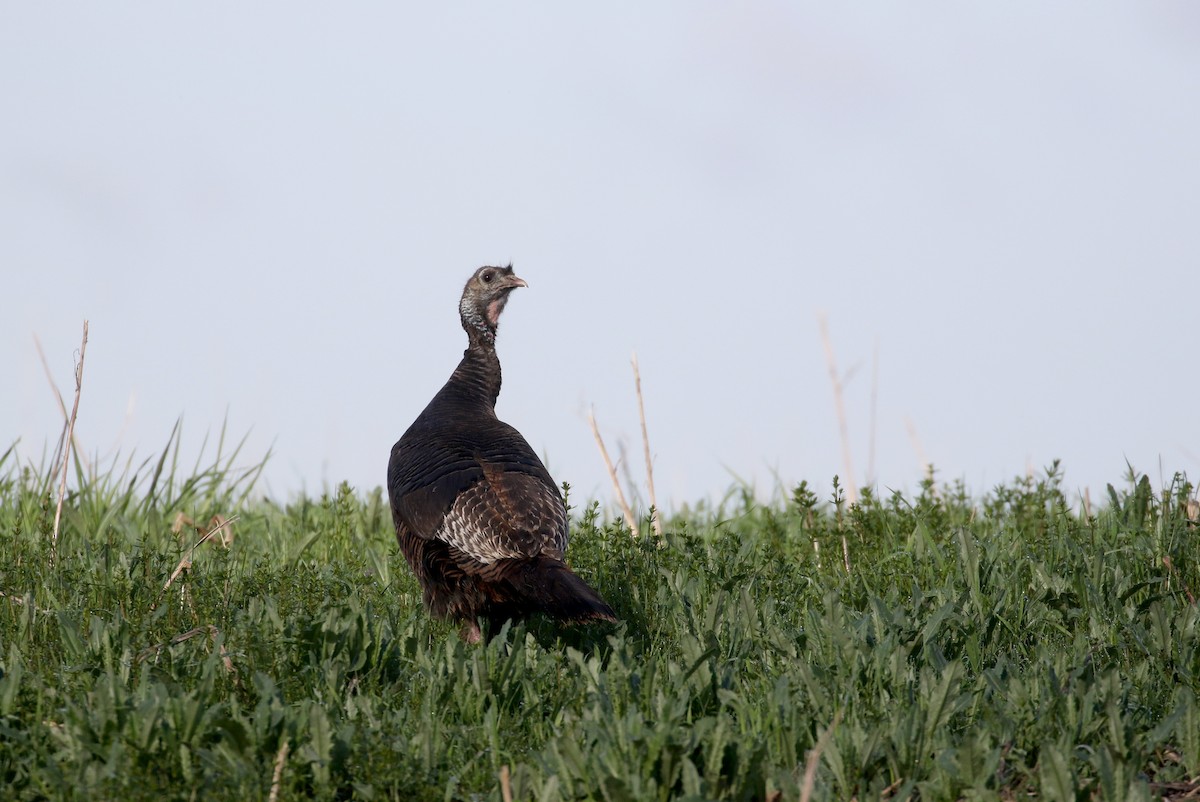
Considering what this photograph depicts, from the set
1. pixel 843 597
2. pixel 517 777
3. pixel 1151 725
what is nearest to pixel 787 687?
pixel 517 777

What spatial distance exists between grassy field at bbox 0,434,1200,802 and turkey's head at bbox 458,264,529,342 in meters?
1.56

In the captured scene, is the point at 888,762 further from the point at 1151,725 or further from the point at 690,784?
the point at 1151,725

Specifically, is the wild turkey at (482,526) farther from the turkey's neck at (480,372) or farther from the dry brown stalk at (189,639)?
the dry brown stalk at (189,639)

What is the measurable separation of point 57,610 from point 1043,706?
4041 millimetres

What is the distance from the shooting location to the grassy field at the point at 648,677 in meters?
3.75

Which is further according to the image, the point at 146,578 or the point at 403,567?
the point at 403,567

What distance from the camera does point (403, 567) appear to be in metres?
7.22

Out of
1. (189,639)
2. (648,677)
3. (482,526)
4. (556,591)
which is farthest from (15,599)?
(648,677)

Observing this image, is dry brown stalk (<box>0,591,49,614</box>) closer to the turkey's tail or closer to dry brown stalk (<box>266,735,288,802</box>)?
the turkey's tail

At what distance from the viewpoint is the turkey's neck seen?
757cm

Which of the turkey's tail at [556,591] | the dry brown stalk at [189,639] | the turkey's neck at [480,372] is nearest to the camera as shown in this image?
the dry brown stalk at [189,639]

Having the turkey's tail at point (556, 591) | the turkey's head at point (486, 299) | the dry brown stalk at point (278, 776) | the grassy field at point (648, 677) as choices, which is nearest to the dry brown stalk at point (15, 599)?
the grassy field at point (648, 677)

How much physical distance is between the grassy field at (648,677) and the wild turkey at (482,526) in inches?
8.3

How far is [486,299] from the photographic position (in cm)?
793
